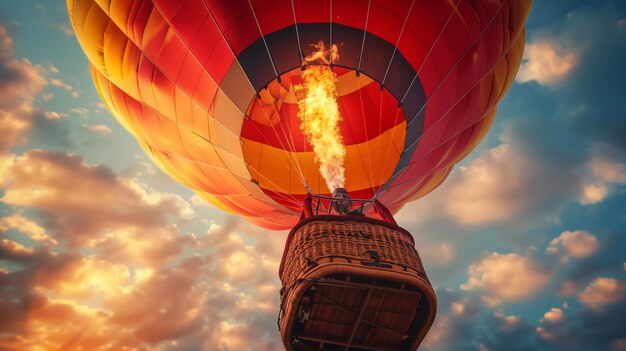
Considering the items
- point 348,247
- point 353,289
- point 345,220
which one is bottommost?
point 353,289

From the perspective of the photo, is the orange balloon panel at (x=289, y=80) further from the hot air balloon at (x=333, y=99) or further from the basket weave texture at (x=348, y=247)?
the basket weave texture at (x=348, y=247)

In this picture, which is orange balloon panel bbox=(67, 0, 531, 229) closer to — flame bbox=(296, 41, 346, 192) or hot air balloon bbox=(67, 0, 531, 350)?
hot air balloon bbox=(67, 0, 531, 350)

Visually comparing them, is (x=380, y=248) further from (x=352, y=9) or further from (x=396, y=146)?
(x=396, y=146)

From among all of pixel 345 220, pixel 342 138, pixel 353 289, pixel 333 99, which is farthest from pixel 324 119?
pixel 353 289

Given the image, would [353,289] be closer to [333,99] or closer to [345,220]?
[345,220]

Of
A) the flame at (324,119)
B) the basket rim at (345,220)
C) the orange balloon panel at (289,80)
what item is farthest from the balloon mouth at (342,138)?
the basket rim at (345,220)

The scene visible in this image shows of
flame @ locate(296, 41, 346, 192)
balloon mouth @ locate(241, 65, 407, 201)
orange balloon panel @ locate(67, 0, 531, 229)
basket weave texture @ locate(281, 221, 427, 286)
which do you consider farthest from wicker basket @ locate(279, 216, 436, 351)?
balloon mouth @ locate(241, 65, 407, 201)
